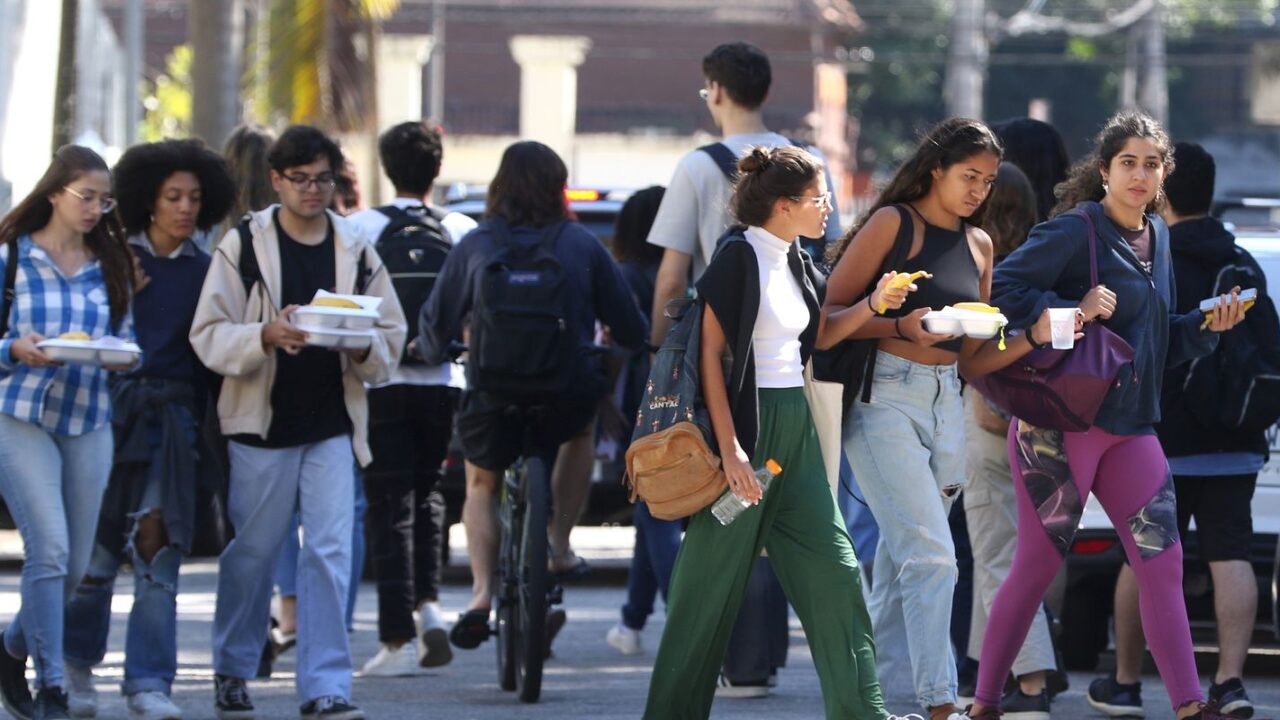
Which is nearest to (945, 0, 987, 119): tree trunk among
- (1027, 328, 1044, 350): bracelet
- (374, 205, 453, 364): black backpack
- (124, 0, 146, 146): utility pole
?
(124, 0, 146, 146): utility pole

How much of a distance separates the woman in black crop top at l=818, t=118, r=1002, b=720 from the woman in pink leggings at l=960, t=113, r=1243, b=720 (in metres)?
0.28

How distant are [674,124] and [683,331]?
50521 mm

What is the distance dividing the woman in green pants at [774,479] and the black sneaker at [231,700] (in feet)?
6.40

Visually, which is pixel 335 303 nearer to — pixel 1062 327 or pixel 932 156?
pixel 932 156

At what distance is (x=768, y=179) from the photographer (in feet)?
21.7

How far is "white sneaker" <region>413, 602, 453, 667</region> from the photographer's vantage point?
9125 mm

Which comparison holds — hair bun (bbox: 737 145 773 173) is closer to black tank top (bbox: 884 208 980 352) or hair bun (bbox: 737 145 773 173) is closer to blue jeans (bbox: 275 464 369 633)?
black tank top (bbox: 884 208 980 352)

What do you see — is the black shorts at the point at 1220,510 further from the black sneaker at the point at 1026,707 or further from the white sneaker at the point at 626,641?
the white sneaker at the point at 626,641

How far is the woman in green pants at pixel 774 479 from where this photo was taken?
639cm

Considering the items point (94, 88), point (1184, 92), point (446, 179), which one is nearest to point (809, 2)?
point (446, 179)

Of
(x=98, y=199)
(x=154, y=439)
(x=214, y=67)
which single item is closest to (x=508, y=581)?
(x=154, y=439)

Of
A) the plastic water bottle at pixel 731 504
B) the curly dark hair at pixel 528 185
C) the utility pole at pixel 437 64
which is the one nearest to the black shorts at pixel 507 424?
the curly dark hair at pixel 528 185

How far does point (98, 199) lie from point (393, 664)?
240 cm

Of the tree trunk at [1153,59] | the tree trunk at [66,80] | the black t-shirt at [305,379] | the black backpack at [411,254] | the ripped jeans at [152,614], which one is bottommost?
the ripped jeans at [152,614]
